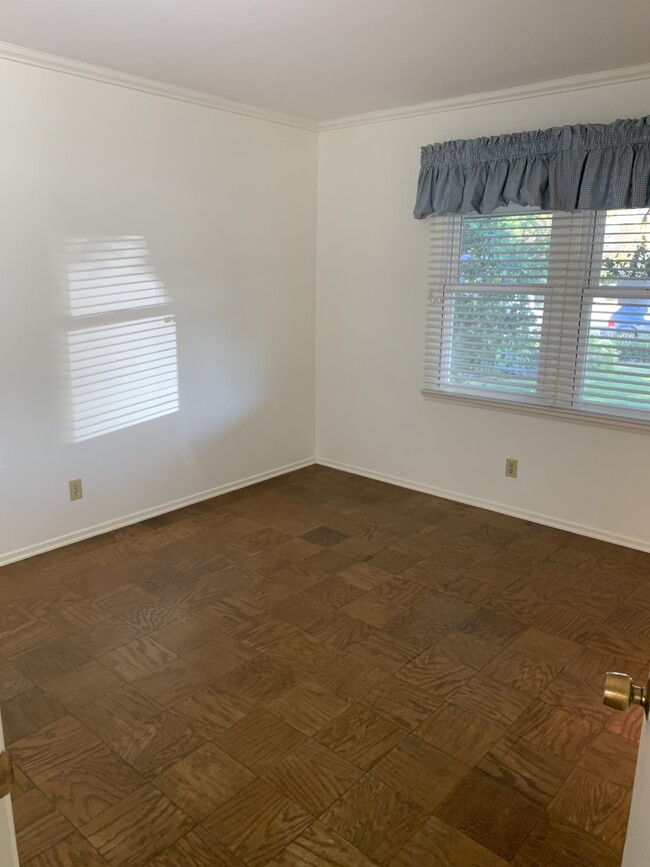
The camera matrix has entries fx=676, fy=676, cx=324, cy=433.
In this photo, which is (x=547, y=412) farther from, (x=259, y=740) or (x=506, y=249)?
(x=259, y=740)

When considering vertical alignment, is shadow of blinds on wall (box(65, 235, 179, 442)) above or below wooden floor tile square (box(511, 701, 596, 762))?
above

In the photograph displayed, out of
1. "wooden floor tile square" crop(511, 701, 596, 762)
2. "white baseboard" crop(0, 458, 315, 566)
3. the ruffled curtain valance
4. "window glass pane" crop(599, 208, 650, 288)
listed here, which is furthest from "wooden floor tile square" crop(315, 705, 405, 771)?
the ruffled curtain valance

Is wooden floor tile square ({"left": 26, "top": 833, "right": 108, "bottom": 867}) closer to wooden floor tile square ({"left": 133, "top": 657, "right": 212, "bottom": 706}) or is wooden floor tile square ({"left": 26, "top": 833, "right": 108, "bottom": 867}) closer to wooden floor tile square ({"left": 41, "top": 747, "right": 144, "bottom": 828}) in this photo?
wooden floor tile square ({"left": 41, "top": 747, "right": 144, "bottom": 828})

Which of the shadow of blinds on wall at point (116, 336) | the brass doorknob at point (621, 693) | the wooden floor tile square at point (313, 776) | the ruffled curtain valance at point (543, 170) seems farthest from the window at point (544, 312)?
the brass doorknob at point (621, 693)

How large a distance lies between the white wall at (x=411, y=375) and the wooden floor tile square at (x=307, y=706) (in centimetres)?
202

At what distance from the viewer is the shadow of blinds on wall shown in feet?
11.1

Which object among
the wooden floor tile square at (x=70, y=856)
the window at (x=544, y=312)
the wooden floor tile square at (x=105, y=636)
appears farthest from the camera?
the window at (x=544, y=312)

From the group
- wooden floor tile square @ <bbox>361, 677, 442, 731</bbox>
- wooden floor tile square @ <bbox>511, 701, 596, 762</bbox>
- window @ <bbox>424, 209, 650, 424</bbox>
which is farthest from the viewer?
window @ <bbox>424, 209, 650, 424</bbox>

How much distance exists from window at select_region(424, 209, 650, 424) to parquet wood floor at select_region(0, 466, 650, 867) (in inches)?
32.9

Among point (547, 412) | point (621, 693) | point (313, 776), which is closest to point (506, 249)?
point (547, 412)

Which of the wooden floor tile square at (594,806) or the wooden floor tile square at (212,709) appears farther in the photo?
the wooden floor tile square at (212,709)

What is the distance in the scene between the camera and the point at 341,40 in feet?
9.19

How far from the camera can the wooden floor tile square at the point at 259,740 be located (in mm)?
2018

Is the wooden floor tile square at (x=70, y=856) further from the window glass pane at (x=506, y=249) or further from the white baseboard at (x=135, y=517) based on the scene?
the window glass pane at (x=506, y=249)
